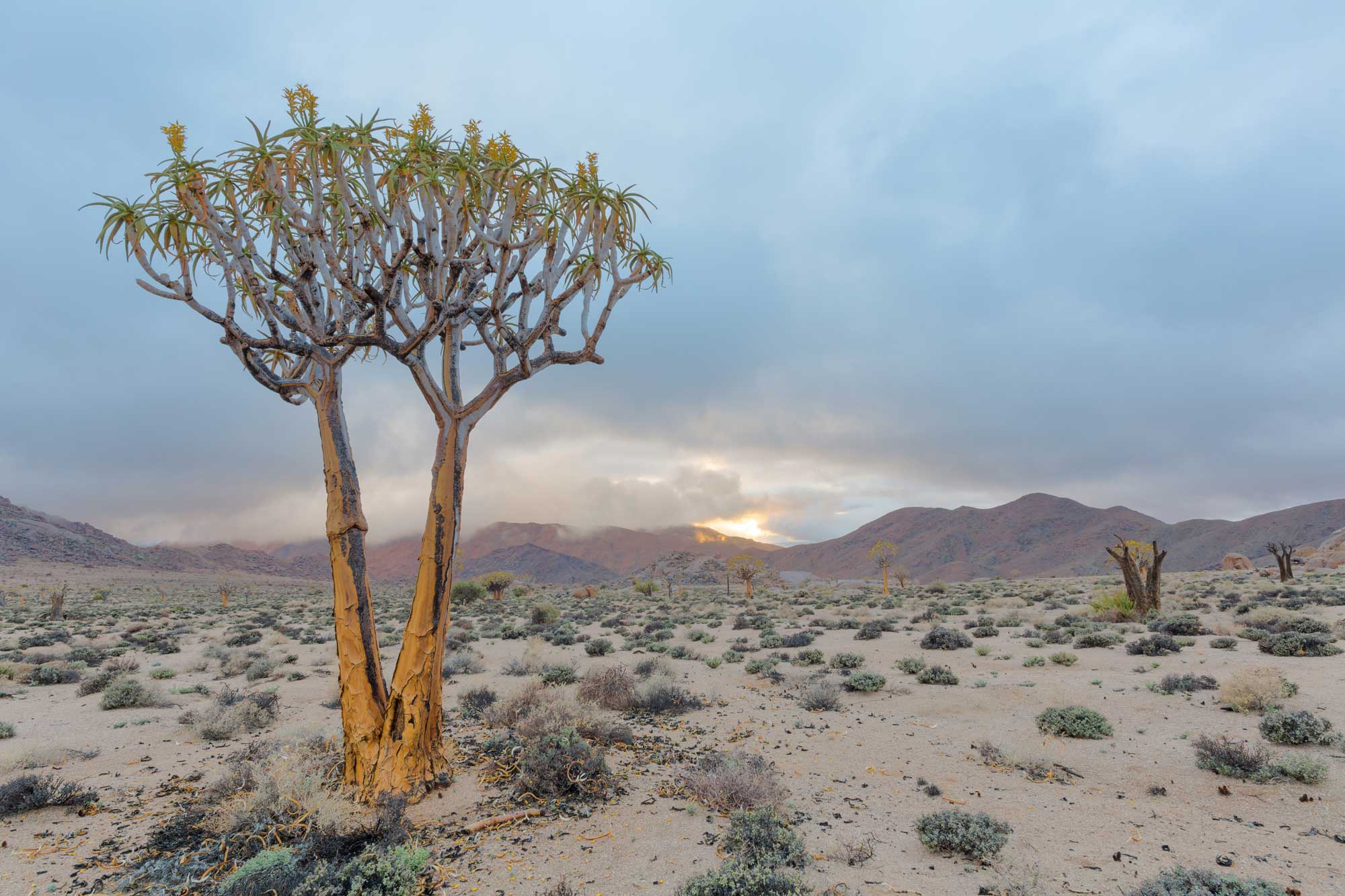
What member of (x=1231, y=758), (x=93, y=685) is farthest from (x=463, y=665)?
(x=1231, y=758)

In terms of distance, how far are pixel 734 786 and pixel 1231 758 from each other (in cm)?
576

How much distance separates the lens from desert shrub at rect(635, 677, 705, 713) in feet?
35.0

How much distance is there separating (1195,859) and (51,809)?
38.3 ft

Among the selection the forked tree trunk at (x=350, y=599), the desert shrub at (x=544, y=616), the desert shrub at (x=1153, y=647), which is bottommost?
the desert shrub at (x=544, y=616)

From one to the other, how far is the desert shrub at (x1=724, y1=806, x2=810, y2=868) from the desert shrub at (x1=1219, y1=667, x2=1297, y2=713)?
25.8ft

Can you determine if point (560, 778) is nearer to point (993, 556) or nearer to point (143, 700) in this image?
point (143, 700)

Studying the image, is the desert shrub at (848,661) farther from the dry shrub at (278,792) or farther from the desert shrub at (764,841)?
the dry shrub at (278,792)

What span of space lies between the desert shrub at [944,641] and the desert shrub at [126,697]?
58.4 ft

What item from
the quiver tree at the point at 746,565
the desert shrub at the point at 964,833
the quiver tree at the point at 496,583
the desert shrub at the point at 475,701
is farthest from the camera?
the quiver tree at the point at 746,565

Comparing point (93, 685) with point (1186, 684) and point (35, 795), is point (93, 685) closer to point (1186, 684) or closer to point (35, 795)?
point (35, 795)

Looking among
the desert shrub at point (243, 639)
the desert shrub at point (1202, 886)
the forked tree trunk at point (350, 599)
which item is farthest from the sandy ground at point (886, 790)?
the desert shrub at point (243, 639)

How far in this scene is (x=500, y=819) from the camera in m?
6.12

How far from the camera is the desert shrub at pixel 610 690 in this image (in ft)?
35.0

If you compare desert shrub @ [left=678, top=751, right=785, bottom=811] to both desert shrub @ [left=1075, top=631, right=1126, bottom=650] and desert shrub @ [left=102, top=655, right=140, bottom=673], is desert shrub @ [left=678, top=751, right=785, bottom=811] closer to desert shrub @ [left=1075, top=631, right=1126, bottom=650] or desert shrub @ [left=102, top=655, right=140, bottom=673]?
desert shrub @ [left=1075, top=631, right=1126, bottom=650]
